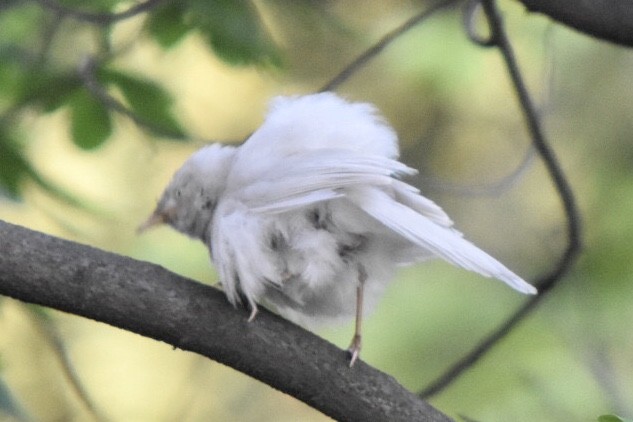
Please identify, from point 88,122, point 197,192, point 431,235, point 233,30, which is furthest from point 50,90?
point 431,235

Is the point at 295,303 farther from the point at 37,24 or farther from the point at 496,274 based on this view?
the point at 37,24

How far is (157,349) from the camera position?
6859 millimetres

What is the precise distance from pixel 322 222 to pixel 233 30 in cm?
97

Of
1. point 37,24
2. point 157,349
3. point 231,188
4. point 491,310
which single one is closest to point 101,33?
point 37,24

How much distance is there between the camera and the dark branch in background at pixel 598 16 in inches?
111

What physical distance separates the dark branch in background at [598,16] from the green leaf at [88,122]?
149cm

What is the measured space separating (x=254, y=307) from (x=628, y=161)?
3.41 metres

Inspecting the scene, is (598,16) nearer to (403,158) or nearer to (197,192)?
(197,192)

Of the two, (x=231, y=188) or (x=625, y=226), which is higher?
(x=231, y=188)

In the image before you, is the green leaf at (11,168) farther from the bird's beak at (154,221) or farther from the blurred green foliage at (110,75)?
the bird's beak at (154,221)

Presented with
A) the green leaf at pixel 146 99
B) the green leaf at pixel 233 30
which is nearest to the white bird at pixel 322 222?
the green leaf at pixel 233 30

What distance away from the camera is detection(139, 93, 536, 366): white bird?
2.66 m

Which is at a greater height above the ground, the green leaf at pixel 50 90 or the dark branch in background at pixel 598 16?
the dark branch in background at pixel 598 16

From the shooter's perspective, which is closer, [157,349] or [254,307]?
[254,307]
